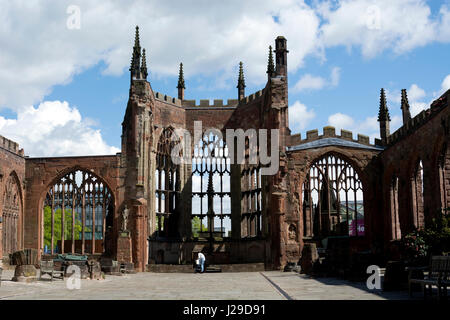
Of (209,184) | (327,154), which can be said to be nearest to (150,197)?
(209,184)

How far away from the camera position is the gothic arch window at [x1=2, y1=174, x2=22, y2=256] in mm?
32281

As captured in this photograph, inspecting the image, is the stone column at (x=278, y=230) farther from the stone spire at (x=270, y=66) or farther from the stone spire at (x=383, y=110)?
the stone spire at (x=383, y=110)

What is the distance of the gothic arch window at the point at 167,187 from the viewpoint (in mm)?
37219

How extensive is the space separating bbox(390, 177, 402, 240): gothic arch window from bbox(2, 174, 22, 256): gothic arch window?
21.8 metres

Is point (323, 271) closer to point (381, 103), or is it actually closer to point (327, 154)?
point (327, 154)

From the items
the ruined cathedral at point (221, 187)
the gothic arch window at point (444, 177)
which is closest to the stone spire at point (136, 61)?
the ruined cathedral at point (221, 187)

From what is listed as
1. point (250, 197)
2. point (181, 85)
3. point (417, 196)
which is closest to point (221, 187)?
point (250, 197)

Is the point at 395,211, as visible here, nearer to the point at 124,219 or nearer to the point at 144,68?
the point at 124,219

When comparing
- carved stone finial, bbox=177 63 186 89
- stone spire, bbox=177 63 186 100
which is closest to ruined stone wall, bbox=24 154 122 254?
stone spire, bbox=177 63 186 100

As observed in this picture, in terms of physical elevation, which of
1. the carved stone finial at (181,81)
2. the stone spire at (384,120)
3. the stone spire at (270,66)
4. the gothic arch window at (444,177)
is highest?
the carved stone finial at (181,81)

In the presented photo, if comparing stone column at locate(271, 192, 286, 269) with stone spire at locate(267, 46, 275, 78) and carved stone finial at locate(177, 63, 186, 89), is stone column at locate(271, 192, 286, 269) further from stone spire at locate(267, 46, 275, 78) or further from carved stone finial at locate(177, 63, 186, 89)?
carved stone finial at locate(177, 63, 186, 89)

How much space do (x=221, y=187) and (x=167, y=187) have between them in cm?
386

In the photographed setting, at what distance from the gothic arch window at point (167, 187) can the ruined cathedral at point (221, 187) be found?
68 millimetres

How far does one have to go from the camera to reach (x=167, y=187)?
3788 centimetres
